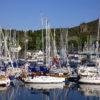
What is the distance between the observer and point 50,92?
4447 cm

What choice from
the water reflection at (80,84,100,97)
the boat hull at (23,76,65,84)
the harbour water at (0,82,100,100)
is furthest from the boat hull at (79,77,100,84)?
the boat hull at (23,76,65,84)

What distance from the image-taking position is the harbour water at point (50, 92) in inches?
1606

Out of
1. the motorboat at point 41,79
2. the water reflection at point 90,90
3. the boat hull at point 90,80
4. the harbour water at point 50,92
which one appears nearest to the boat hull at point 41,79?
the motorboat at point 41,79

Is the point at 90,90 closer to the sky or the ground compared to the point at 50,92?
closer to the sky

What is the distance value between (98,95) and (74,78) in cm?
1139

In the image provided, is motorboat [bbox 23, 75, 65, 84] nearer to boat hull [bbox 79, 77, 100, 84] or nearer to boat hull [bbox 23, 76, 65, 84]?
boat hull [bbox 23, 76, 65, 84]

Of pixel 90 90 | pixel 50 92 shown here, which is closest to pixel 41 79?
pixel 50 92

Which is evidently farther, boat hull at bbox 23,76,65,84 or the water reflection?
boat hull at bbox 23,76,65,84

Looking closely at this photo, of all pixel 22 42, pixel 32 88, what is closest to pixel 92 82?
pixel 32 88

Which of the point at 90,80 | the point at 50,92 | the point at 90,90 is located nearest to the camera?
the point at 50,92

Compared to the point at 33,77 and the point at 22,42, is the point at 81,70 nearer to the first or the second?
the point at 33,77

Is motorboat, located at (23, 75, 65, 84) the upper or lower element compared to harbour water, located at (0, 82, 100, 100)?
upper

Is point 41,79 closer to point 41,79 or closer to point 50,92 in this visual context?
point 41,79

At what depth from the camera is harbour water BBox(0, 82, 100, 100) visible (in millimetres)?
40781
